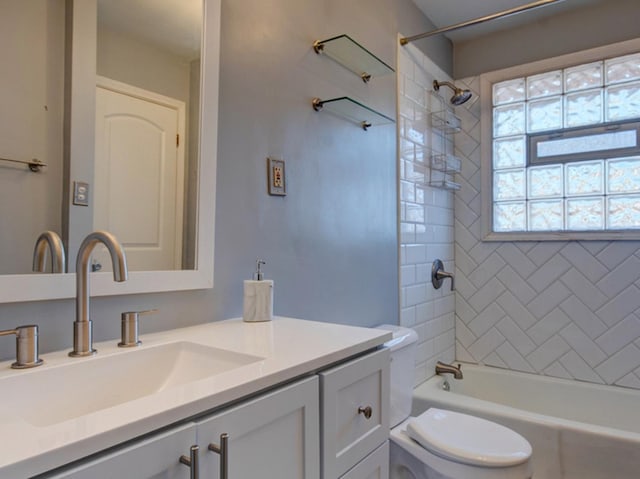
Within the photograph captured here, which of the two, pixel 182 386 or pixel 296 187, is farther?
pixel 296 187

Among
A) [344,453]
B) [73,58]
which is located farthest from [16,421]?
[73,58]

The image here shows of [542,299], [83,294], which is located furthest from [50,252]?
[542,299]

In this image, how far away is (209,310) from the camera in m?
1.26

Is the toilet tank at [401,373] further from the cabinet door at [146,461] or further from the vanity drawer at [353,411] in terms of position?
the cabinet door at [146,461]

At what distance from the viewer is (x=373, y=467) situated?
1.08m

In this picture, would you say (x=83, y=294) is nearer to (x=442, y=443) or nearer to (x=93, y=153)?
(x=93, y=153)

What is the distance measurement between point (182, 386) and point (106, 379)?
27cm

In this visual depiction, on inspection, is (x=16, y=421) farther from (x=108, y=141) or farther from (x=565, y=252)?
(x=565, y=252)

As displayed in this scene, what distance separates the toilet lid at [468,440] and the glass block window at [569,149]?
4.78 feet

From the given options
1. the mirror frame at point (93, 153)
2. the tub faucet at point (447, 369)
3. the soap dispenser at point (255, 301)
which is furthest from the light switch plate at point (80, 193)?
the tub faucet at point (447, 369)

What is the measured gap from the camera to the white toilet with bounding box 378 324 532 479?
1432mm

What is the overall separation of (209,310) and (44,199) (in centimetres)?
53

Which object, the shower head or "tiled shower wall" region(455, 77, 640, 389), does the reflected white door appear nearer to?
the shower head

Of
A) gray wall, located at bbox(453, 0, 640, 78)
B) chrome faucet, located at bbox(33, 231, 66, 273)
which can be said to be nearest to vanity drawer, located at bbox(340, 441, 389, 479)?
chrome faucet, located at bbox(33, 231, 66, 273)
